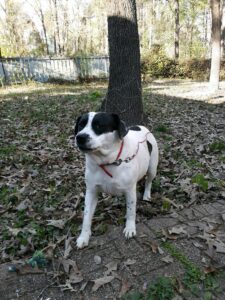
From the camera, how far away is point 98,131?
2.43 metres

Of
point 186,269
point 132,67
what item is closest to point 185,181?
point 186,269

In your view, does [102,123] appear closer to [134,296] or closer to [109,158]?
[109,158]

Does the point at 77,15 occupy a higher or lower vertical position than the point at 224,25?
higher

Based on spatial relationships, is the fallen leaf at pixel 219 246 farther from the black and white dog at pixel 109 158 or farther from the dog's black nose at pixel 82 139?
the dog's black nose at pixel 82 139

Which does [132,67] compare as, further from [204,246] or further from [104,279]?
[104,279]

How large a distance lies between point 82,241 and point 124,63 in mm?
4087

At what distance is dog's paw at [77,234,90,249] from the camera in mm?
2851

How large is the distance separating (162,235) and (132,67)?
3937 millimetres

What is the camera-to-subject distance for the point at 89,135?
237 cm

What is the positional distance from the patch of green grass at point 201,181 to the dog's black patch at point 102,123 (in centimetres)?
207

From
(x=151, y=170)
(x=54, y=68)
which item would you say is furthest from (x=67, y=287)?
(x=54, y=68)

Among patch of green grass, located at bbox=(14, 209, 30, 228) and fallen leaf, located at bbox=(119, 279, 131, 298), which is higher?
patch of green grass, located at bbox=(14, 209, 30, 228)

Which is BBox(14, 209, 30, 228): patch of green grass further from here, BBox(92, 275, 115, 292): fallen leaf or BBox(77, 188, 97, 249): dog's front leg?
BBox(92, 275, 115, 292): fallen leaf

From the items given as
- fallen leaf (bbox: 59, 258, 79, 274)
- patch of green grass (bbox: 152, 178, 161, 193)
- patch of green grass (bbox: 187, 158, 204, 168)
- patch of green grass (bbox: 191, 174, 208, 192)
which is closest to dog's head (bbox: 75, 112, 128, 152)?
fallen leaf (bbox: 59, 258, 79, 274)
